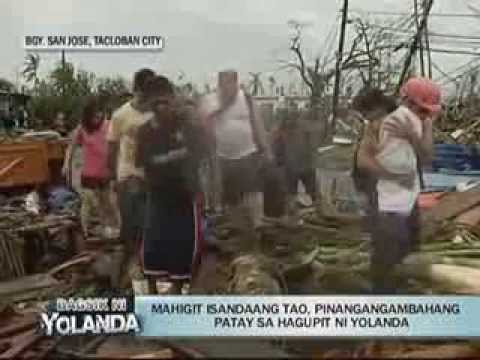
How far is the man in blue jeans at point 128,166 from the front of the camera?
5.15m

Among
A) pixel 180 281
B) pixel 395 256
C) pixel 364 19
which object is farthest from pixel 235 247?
pixel 364 19

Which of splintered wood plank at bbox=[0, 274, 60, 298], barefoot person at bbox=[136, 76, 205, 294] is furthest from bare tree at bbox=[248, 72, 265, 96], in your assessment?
splintered wood plank at bbox=[0, 274, 60, 298]

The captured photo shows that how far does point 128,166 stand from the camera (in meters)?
5.16

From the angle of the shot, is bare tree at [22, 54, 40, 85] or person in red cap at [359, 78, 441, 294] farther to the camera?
person in red cap at [359, 78, 441, 294]

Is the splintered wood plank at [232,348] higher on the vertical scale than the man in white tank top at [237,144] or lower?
lower

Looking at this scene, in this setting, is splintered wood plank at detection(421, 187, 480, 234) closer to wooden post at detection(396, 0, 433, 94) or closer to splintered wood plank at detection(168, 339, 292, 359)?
wooden post at detection(396, 0, 433, 94)

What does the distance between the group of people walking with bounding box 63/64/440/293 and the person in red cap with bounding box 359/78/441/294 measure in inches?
1.5

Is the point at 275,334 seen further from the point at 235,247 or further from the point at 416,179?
the point at 416,179

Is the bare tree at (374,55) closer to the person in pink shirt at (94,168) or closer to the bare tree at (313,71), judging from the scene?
the bare tree at (313,71)

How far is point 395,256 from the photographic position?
525cm
